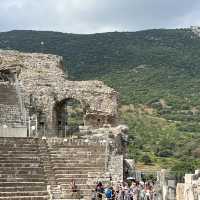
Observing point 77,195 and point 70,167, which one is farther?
point 70,167

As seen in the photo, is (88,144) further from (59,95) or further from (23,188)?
(59,95)

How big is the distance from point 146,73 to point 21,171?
2775 inches

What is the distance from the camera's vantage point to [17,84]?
35531 mm

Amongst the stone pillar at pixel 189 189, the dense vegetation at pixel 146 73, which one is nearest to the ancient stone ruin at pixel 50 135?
the stone pillar at pixel 189 189

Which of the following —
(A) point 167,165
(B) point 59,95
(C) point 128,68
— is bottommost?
(A) point 167,165

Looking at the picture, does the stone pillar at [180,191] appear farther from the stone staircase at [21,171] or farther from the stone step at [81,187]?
the stone step at [81,187]

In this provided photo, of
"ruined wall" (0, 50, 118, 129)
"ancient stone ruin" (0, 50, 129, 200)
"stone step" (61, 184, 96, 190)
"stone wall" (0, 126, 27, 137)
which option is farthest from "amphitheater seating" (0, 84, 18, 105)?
"stone step" (61, 184, 96, 190)

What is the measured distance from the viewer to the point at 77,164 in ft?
82.4

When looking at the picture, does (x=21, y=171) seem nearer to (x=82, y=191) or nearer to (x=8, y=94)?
(x=82, y=191)

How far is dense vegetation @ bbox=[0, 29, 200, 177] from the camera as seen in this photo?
7938 cm

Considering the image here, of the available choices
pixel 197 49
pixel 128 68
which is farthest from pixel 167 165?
pixel 197 49

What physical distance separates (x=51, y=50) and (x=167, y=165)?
1193 inches

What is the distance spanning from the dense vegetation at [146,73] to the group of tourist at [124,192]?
167 feet

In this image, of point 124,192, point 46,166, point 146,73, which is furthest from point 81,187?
point 146,73
